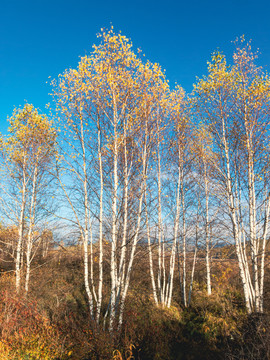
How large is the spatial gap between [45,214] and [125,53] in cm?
851

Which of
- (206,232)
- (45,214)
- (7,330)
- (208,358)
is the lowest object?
(208,358)

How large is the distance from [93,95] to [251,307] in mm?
9234

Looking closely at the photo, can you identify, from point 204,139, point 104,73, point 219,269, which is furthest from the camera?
point 219,269

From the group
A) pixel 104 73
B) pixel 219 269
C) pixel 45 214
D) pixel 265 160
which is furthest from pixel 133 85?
pixel 219 269

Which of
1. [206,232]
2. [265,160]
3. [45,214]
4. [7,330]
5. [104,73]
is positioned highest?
[104,73]

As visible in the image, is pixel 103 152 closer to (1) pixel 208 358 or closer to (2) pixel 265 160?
(2) pixel 265 160

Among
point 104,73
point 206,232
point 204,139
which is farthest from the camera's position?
point 206,232

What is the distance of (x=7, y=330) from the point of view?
19.4 feet

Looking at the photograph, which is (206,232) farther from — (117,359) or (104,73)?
(104,73)

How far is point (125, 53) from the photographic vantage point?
24.0 ft

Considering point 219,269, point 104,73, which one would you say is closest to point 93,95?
point 104,73

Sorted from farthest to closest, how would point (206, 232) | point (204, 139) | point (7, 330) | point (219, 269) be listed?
point (219, 269) < point (206, 232) < point (204, 139) < point (7, 330)

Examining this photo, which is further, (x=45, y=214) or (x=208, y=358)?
(x=45, y=214)

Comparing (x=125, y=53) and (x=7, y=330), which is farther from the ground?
(x=125, y=53)
